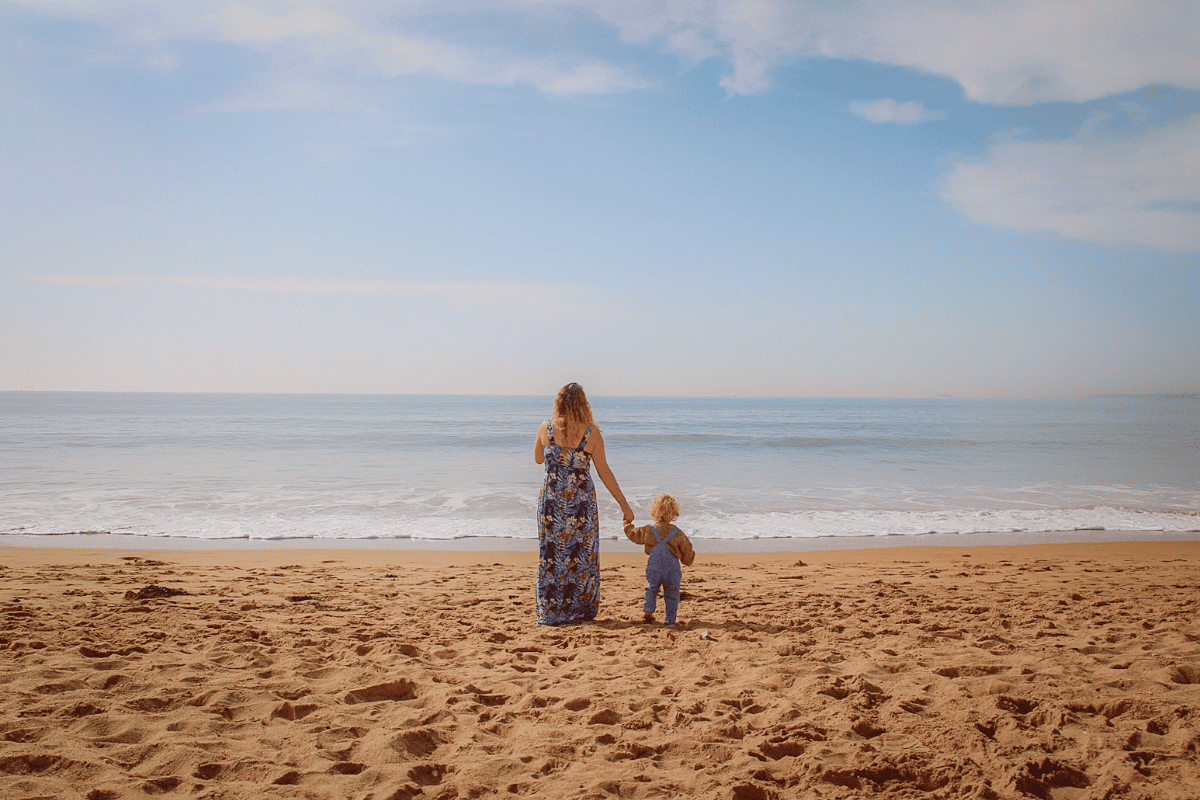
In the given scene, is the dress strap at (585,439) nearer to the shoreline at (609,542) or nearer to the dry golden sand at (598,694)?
the dry golden sand at (598,694)

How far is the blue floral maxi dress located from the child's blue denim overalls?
1.77 feet

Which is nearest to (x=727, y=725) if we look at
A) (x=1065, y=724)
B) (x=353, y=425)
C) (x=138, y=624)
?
(x=1065, y=724)

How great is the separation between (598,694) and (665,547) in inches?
59.8

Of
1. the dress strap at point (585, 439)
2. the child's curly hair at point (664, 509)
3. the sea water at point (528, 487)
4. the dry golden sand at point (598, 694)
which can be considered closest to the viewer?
the dry golden sand at point (598, 694)

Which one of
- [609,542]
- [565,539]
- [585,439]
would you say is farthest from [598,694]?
[609,542]

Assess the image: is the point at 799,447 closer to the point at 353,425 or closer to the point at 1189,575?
the point at 1189,575

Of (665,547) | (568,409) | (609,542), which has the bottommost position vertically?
(609,542)

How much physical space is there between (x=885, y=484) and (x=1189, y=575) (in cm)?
876

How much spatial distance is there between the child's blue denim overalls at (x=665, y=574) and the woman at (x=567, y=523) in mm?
433

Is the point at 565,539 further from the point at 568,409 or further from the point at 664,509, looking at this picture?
the point at 568,409

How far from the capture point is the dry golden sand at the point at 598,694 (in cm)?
262

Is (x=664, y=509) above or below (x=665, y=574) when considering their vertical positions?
above

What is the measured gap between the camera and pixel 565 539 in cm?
510

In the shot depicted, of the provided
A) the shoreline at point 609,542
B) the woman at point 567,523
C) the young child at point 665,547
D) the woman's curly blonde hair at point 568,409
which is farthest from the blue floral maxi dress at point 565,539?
the shoreline at point 609,542
